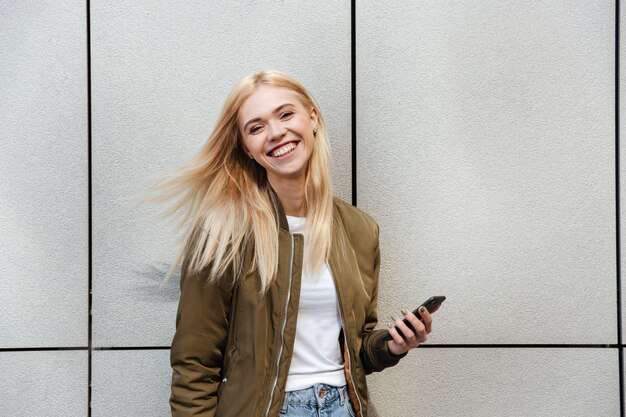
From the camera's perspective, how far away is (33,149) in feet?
7.83

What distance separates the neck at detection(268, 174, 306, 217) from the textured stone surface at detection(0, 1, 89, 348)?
2.85 feet

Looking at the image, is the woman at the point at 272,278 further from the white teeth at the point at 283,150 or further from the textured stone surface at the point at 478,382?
the textured stone surface at the point at 478,382

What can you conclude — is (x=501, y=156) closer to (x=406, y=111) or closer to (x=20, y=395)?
(x=406, y=111)

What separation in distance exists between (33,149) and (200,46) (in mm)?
758

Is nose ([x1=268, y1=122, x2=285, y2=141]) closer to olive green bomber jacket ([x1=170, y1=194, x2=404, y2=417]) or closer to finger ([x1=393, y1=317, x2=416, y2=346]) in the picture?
olive green bomber jacket ([x1=170, y1=194, x2=404, y2=417])

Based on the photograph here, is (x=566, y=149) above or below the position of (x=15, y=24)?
below

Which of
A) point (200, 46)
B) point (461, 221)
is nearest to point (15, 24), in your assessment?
point (200, 46)

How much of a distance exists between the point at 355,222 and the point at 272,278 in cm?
42

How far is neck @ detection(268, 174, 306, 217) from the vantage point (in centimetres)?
198

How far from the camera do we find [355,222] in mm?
2109

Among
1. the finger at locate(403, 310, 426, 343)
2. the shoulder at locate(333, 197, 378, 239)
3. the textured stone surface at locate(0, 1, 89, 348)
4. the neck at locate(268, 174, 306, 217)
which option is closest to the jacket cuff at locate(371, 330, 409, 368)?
the finger at locate(403, 310, 426, 343)

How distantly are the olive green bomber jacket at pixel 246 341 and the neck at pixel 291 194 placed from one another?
0.09 m

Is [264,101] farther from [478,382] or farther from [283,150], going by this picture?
[478,382]

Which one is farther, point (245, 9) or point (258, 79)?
point (245, 9)
